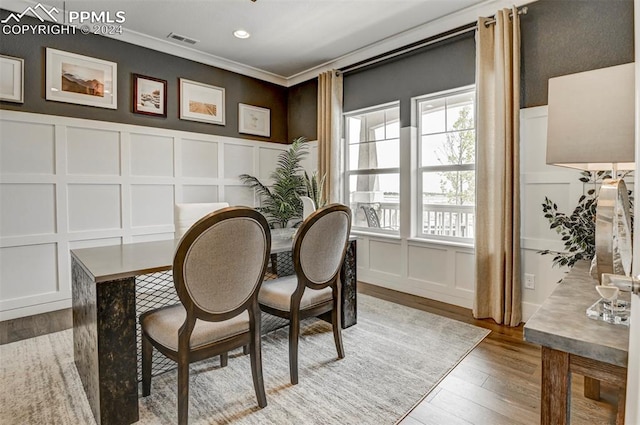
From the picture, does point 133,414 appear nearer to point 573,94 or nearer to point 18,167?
point 573,94

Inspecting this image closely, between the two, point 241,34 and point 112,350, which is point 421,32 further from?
point 112,350

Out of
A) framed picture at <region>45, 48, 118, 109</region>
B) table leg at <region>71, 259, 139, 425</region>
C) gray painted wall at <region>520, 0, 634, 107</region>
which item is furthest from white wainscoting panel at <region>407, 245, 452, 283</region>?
framed picture at <region>45, 48, 118, 109</region>

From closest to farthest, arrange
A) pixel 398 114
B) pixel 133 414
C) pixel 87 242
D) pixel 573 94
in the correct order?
pixel 573 94, pixel 133 414, pixel 87 242, pixel 398 114

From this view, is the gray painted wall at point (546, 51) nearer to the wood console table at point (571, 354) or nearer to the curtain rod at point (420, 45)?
the curtain rod at point (420, 45)

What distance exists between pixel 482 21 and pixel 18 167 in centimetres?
429

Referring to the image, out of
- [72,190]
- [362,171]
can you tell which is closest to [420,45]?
[362,171]

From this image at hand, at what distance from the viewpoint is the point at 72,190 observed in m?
3.27

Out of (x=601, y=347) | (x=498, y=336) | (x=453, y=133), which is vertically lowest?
(x=498, y=336)

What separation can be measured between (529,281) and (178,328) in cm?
279

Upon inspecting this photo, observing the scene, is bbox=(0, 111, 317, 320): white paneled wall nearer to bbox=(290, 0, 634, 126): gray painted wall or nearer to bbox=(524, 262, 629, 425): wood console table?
bbox=(290, 0, 634, 126): gray painted wall

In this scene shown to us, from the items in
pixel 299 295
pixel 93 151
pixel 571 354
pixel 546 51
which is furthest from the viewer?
pixel 93 151

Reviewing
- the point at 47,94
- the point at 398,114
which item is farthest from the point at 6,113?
the point at 398,114

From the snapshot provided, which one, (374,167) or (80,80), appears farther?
(374,167)

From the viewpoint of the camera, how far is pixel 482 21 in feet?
9.82
